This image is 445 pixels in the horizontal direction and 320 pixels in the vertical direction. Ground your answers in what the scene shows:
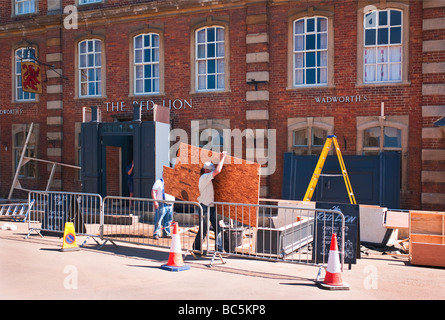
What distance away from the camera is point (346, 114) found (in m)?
15.0

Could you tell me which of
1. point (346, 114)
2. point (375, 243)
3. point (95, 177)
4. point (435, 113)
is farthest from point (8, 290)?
point (435, 113)

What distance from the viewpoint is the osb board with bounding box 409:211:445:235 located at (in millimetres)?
10273

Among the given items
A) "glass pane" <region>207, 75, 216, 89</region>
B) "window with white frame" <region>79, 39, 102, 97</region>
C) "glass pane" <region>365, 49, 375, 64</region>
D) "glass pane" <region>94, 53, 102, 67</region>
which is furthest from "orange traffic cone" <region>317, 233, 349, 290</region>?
"glass pane" <region>94, 53, 102, 67</region>

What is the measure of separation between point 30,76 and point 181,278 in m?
14.1

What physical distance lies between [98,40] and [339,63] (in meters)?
9.37

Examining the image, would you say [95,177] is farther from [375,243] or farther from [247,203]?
[375,243]

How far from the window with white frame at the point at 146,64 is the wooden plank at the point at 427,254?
11122mm

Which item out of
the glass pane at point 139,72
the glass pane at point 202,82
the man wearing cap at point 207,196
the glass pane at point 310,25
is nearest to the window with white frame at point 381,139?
the glass pane at point 310,25

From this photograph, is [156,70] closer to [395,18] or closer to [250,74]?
[250,74]

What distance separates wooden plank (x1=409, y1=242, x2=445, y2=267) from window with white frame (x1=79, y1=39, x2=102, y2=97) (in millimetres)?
13205

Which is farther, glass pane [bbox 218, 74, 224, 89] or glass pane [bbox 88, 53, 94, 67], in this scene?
glass pane [bbox 88, 53, 94, 67]

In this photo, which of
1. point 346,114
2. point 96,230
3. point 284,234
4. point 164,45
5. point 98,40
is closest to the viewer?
point 284,234

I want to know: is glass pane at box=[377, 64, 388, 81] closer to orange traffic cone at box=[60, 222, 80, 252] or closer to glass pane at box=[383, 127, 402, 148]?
glass pane at box=[383, 127, 402, 148]

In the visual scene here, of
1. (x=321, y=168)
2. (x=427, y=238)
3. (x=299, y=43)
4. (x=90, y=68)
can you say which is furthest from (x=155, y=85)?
(x=427, y=238)
